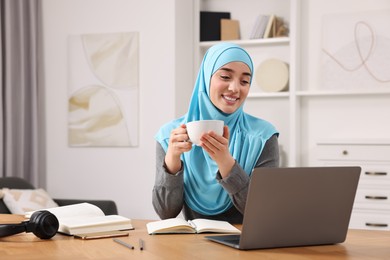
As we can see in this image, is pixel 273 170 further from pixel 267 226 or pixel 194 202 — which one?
pixel 194 202

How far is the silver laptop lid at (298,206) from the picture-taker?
4.89 ft

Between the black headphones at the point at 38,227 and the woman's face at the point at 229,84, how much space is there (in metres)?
0.80

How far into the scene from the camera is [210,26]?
5.14 meters

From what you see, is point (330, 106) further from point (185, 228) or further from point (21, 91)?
point (185, 228)

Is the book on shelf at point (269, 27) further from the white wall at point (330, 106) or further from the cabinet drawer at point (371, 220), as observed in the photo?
the cabinet drawer at point (371, 220)

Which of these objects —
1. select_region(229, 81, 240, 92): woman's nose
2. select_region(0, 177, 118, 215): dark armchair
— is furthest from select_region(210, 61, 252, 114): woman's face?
select_region(0, 177, 118, 215): dark armchair

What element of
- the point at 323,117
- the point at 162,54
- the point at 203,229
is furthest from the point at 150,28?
the point at 203,229

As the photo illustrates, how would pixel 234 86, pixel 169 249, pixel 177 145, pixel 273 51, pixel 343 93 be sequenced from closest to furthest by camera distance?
pixel 169 249 → pixel 177 145 → pixel 234 86 → pixel 343 93 → pixel 273 51

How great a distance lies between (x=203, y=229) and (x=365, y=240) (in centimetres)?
44

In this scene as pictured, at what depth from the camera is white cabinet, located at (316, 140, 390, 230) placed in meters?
4.38

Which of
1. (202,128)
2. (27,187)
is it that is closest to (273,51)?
(27,187)

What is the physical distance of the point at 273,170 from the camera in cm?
148

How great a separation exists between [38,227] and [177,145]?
505mm

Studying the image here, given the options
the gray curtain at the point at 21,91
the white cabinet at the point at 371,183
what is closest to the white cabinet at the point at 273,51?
the white cabinet at the point at 371,183
